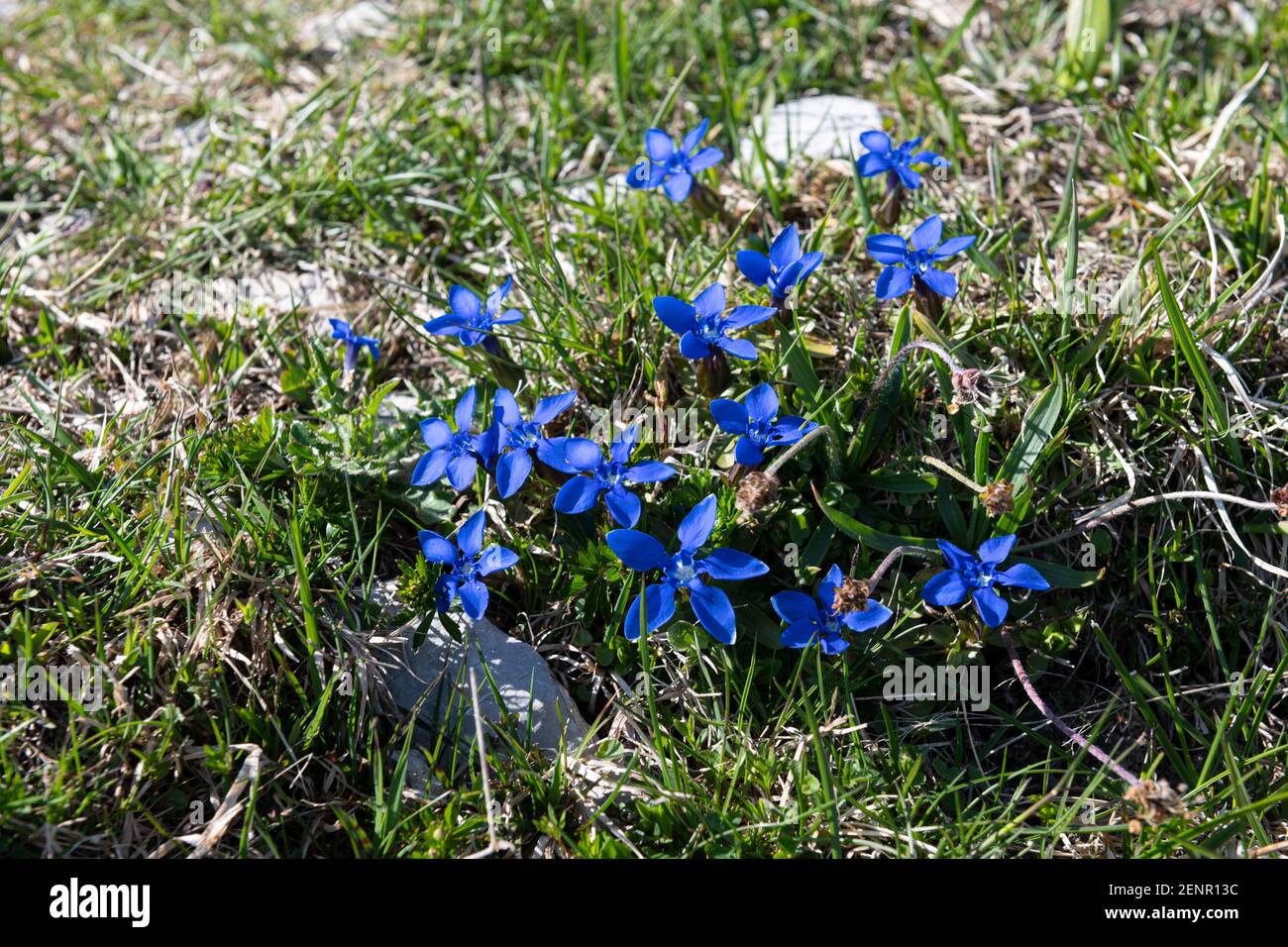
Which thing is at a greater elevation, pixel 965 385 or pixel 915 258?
pixel 915 258

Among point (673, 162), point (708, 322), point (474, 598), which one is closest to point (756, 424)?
point (708, 322)

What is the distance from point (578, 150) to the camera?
3.94 metres

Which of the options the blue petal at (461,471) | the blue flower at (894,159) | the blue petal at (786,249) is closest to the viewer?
the blue petal at (461,471)

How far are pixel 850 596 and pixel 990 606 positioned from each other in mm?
306

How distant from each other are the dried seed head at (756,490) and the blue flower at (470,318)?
81cm

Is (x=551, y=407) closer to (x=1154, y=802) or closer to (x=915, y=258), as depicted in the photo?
(x=915, y=258)

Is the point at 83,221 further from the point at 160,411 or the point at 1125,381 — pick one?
the point at 1125,381

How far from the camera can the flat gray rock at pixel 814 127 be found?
12.4 feet

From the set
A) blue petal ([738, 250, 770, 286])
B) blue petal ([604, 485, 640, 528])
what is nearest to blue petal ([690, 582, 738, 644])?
blue petal ([604, 485, 640, 528])

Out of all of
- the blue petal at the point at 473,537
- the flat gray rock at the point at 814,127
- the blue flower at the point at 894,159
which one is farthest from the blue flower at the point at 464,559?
the flat gray rock at the point at 814,127

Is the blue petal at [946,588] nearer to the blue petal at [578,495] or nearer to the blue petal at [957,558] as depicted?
the blue petal at [957,558]

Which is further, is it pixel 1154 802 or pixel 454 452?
pixel 454 452

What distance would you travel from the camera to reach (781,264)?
2.85 meters

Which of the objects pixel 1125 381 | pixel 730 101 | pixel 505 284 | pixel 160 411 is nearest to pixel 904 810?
pixel 1125 381
